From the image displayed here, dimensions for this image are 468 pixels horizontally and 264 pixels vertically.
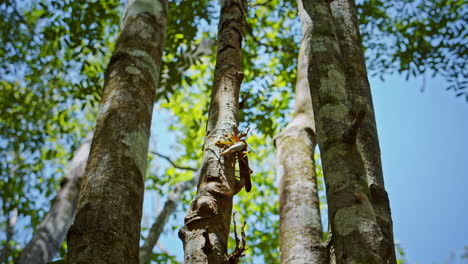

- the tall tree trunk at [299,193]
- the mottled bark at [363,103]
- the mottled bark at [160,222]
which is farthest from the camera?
the mottled bark at [160,222]

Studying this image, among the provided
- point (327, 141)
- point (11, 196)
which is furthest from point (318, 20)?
point (11, 196)

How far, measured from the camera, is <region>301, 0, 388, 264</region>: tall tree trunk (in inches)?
80.4

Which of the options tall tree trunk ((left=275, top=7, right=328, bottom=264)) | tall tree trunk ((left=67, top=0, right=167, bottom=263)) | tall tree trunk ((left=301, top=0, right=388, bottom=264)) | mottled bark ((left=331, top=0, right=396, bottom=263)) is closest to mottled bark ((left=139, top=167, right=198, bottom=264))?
tall tree trunk ((left=275, top=7, right=328, bottom=264))

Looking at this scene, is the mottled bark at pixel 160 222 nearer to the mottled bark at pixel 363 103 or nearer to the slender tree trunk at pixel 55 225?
the slender tree trunk at pixel 55 225

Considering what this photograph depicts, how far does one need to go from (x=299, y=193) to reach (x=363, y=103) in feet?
6.10

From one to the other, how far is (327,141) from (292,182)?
290 cm

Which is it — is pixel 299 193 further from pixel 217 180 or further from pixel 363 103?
pixel 217 180

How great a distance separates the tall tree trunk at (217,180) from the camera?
2.39m

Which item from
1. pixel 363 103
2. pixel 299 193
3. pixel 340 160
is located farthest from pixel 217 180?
pixel 299 193

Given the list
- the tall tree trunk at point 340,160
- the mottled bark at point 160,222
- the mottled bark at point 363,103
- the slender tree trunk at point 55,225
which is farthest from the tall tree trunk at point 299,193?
the slender tree trunk at point 55,225

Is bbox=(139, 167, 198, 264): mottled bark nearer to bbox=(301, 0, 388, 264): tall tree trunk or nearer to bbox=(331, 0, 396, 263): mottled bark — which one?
bbox=(331, 0, 396, 263): mottled bark

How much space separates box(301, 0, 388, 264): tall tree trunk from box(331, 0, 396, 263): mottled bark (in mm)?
285

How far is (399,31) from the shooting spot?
1001cm

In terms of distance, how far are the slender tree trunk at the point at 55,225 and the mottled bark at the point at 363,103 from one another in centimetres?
508
